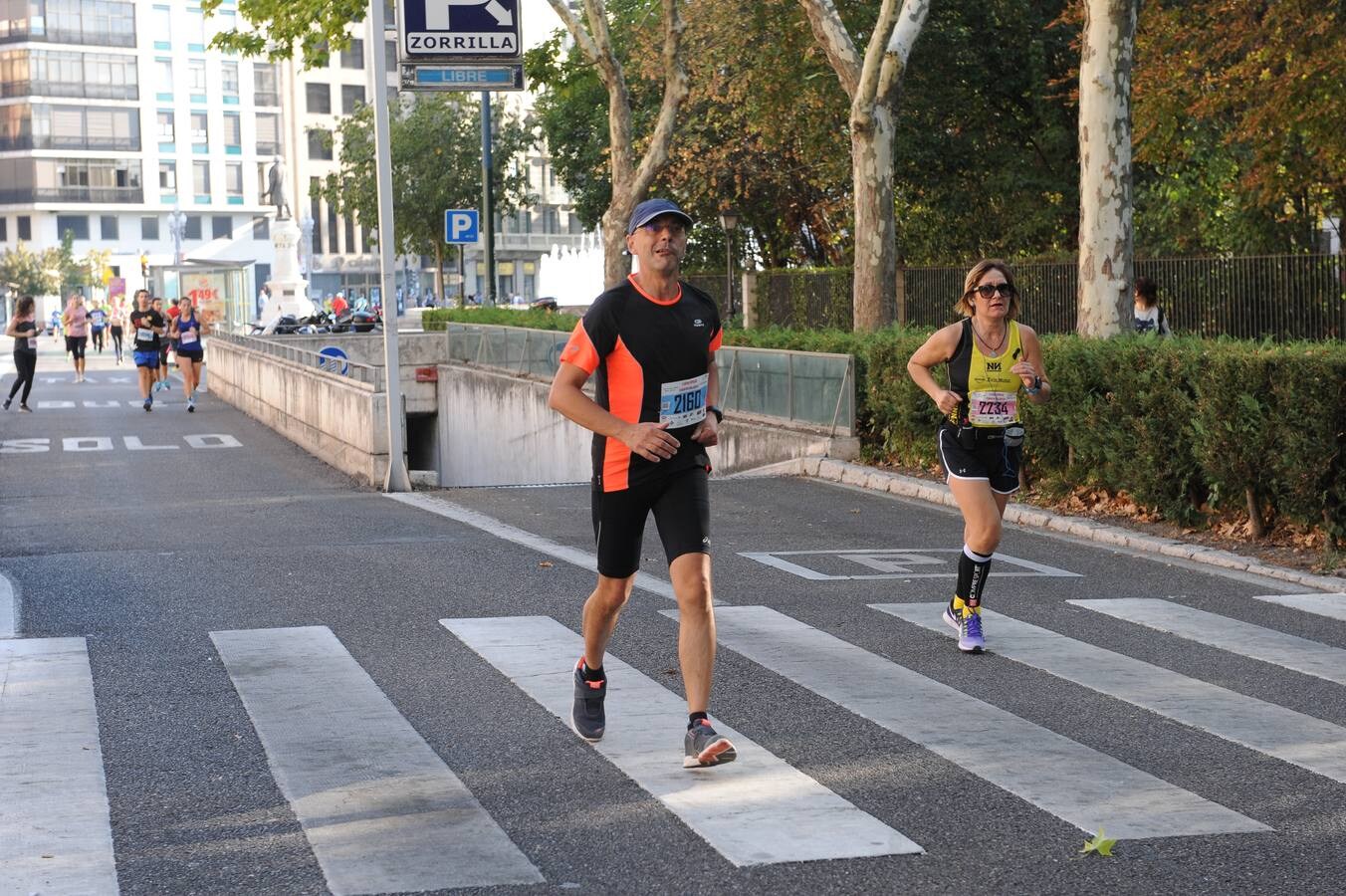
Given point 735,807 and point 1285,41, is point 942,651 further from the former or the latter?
point 1285,41

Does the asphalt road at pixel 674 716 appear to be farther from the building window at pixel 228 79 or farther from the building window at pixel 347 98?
the building window at pixel 347 98

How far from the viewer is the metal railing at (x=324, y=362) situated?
67.4ft

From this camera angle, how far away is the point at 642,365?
6.34 meters

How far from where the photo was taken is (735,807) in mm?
5781

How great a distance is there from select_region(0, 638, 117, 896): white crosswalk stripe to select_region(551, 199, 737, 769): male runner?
6.35 ft

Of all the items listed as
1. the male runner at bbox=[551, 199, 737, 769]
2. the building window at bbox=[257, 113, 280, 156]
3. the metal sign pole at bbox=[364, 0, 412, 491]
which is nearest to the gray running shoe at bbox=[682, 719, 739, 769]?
the male runner at bbox=[551, 199, 737, 769]

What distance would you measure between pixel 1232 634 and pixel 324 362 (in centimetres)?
1673

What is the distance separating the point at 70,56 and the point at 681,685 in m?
109

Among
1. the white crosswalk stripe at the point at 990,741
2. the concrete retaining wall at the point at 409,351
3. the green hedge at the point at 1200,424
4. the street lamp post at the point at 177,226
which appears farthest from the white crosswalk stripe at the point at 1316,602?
the street lamp post at the point at 177,226

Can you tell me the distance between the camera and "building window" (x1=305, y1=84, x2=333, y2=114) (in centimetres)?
11688

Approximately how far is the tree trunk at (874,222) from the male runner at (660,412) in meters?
17.3

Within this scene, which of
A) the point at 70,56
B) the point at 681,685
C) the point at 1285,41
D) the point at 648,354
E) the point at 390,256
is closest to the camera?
the point at 648,354

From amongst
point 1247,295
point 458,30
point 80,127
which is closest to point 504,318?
point 1247,295

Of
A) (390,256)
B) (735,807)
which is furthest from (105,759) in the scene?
(390,256)
